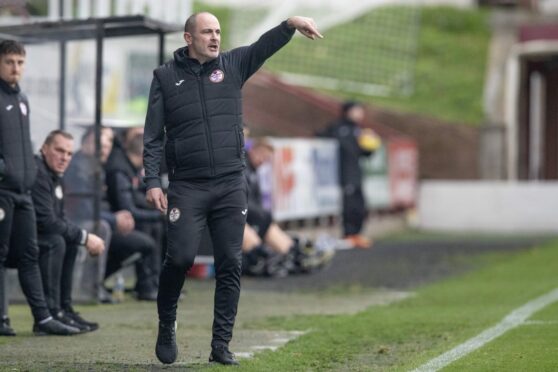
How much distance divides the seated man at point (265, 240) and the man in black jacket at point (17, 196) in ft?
18.9

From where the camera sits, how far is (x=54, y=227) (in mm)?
10789

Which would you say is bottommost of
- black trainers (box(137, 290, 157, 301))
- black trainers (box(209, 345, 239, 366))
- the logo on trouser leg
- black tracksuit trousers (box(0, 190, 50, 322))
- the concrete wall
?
the concrete wall

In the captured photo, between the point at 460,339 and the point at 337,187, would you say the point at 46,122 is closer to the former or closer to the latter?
the point at 460,339

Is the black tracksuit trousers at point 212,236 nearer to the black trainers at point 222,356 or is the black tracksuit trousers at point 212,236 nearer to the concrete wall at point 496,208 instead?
the black trainers at point 222,356

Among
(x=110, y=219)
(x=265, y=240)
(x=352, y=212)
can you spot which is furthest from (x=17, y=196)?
(x=352, y=212)

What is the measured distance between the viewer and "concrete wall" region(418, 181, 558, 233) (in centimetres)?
2662

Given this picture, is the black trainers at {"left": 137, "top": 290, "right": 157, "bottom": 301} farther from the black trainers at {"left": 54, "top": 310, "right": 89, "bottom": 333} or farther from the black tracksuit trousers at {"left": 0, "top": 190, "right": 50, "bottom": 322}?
the black tracksuit trousers at {"left": 0, "top": 190, "right": 50, "bottom": 322}

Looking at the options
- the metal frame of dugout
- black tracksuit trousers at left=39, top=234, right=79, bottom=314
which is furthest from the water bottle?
black tracksuit trousers at left=39, top=234, right=79, bottom=314

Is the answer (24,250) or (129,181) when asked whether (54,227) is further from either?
(129,181)

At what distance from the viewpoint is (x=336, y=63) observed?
108 ft

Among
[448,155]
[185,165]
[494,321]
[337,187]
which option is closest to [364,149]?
[337,187]

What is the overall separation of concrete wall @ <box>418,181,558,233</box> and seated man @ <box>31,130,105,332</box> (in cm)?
1669

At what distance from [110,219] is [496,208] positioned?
14884mm

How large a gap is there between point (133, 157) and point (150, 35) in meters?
1.24
